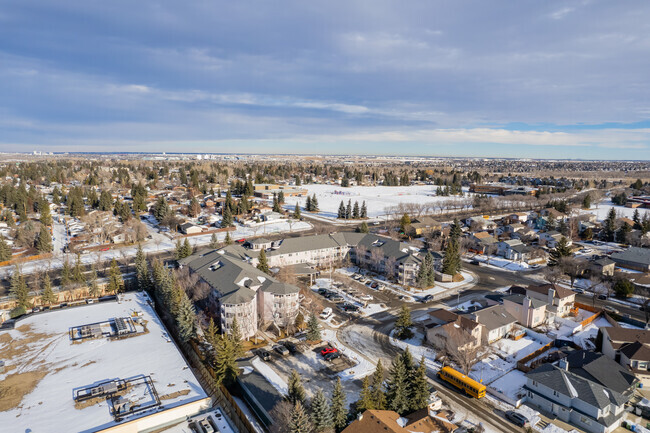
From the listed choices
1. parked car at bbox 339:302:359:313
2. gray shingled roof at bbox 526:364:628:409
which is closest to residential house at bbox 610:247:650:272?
gray shingled roof at bbox 526:364:628:409

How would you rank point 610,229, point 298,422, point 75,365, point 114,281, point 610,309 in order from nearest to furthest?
point 298,422 → point 75,365 → point 610,309 → point 114,281 → point 610,229

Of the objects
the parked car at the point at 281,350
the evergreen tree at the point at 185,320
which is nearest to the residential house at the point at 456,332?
the parked car at the point at 281,350

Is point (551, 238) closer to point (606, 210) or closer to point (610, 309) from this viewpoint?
point (610, 309)

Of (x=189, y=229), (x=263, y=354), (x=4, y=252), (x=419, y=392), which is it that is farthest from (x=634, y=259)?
(x=4, y=252)

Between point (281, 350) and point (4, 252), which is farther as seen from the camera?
A: point (4, 252)

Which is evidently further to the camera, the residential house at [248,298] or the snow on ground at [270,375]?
the residential house at [248,298]

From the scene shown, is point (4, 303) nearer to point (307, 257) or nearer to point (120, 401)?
point (120, 401)

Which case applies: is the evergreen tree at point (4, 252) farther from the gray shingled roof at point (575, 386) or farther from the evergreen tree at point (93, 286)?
the gray shingled roof at point (575, 386)
